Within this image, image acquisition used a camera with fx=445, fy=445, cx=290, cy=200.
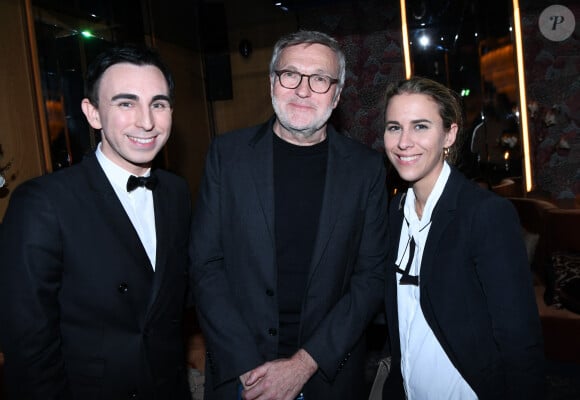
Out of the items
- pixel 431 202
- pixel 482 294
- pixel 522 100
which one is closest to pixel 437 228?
pixel 431 202

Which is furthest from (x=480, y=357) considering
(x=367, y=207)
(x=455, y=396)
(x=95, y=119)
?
(x=95, y=119)

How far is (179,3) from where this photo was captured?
6609mm

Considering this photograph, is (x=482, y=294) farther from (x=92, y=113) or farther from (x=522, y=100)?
(x=522, y=100)

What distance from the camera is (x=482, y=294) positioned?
1.61 m

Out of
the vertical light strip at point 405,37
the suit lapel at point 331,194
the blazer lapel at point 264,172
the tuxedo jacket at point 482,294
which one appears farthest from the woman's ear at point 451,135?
the vertical light strip at point 405,37

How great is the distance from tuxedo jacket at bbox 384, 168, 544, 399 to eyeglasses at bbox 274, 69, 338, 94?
68 centimetres

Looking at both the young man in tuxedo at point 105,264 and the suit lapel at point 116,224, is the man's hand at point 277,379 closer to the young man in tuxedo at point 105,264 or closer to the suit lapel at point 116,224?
the young man in tuxedo at point 105,264

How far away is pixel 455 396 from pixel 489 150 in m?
4.86

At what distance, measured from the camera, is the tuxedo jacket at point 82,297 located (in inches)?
53.6

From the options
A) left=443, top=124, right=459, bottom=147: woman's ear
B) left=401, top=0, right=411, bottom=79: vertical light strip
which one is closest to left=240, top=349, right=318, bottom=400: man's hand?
left=443, top=124, right=459, bottom=147: woman's ear

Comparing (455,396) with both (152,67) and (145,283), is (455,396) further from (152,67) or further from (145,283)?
(152,67)

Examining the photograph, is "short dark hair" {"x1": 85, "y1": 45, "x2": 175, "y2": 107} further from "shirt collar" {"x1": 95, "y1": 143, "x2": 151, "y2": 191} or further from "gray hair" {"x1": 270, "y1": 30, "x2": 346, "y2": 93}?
"gray hair" {"x1": 270, "y1": 30, "x2": 346, "y2": 93}

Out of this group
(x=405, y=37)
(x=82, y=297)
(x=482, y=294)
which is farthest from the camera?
(x=405, y=37)

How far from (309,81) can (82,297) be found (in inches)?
48.7
